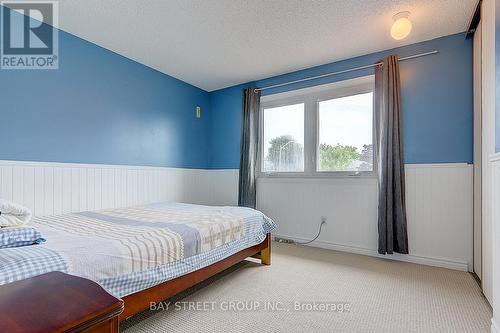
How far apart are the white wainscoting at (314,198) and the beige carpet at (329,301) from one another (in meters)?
0.35

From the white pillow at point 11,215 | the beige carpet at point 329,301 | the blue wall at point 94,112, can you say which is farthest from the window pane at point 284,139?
the white pillow at point 11,215

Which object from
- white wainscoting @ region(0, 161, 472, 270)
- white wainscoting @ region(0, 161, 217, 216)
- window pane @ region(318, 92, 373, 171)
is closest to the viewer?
white wainscoting @ region(0, 161, 217, 216)

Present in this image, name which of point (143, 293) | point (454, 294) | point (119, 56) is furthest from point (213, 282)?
point (119, 56)

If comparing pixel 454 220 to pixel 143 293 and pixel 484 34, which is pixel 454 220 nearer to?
pixel 484 34

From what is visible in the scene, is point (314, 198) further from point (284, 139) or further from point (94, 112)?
point (94, 112)

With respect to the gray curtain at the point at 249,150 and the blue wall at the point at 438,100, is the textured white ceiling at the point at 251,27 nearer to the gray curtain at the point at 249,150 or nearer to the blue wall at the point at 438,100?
the blue wall at the point at 438,100

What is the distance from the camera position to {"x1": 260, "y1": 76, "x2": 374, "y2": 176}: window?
3.14 metres

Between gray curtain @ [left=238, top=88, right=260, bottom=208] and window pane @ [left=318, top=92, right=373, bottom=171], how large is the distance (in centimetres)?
95

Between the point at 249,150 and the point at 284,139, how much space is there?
540 millimetres

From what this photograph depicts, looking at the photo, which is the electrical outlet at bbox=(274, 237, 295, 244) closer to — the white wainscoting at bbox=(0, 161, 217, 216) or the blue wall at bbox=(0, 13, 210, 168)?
the white wainscoting at bbox=(0, 161, 217, 216)

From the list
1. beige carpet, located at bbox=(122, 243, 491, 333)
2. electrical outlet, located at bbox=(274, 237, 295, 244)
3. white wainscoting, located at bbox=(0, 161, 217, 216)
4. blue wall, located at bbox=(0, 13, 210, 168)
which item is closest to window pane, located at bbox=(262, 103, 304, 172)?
electrical outlet, located at bbox=(274, 237, 295, 244)

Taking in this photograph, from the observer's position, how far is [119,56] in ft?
10.2

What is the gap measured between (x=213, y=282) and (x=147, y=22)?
2.47 m

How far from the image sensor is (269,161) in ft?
12.8
